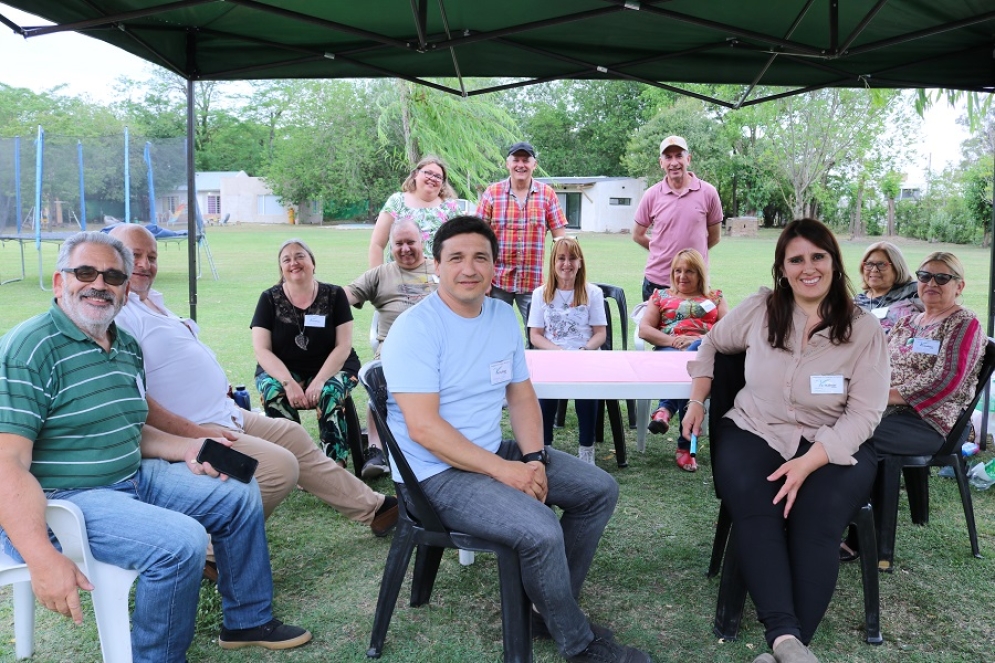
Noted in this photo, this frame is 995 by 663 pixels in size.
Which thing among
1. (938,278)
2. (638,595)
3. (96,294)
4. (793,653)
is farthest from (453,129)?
(793,653)

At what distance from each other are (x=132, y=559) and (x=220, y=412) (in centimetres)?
93

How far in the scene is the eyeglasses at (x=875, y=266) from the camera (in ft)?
13.2

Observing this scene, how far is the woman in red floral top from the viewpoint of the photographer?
15.2ft

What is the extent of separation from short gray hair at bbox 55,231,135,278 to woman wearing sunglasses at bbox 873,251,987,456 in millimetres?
2725

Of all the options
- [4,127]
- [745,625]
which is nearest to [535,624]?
[745,625]

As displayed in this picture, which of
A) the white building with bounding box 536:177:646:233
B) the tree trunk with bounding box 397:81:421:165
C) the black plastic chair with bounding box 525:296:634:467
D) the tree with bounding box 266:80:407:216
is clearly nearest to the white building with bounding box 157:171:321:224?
the tree with bounding box 266:80:407:216

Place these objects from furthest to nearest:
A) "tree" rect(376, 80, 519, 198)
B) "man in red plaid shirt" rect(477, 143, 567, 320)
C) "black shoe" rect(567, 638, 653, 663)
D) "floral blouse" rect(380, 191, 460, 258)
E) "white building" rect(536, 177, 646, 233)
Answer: "white building" rect(536, 177, 646, 233) < "tree" rect(376, 80, 519, 198) < "man in red plaid shirt" rect(477, 143, 567, 320) < "floral blouse" rect(380, 191, 460, 258) < "black shoe" rect(567, 638, 653, 663)

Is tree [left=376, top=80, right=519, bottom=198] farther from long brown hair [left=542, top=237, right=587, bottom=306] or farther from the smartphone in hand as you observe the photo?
the smartphone in hand

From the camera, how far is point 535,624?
2541mm

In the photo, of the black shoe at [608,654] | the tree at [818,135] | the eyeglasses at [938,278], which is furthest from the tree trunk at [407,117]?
the tree at [818,135]

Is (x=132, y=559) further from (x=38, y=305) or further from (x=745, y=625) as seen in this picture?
(x=38, y=305)

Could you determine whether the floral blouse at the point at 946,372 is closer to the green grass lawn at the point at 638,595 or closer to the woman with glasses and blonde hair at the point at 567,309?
the green grass lawn at the point at 638,595

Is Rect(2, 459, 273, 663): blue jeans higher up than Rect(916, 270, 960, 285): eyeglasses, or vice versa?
Rect(916, 270, 960, 285): eyeglasses

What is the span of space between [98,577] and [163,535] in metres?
0.21
